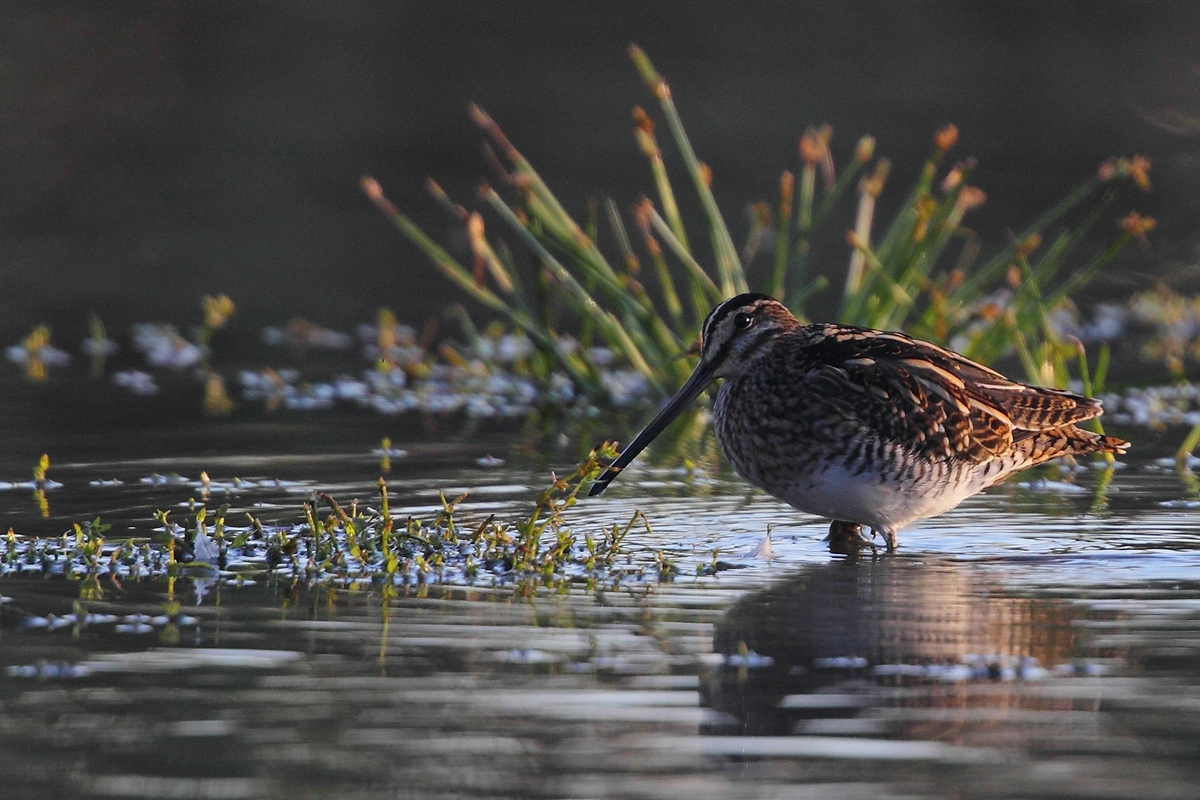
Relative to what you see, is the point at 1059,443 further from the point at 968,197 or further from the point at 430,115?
the point at 430,115

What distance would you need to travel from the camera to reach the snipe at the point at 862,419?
635 centimetres

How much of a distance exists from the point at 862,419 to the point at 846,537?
471 mm

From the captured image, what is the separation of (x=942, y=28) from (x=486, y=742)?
62.7 feet

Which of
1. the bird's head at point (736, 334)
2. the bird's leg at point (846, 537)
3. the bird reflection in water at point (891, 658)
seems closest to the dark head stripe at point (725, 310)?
the bird's head at point (736, 334)

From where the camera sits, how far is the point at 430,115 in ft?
62.7

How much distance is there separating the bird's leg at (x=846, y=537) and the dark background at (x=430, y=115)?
21.1 ft

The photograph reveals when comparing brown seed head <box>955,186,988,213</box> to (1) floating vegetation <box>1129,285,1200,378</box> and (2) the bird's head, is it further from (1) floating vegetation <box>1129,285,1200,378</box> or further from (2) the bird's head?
(1) floating vegetation <box>1129,285,1200,378</box>

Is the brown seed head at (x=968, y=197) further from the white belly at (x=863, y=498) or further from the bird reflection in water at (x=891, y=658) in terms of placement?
the bird reflection in water at (x=891, y=658)

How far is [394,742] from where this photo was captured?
160 inches

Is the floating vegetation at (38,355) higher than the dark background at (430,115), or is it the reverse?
the dark background at (430,115)

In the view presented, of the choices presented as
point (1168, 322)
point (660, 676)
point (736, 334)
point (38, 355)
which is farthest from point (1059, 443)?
point (38, 355)

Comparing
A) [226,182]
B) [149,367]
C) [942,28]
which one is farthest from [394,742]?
[942,28]

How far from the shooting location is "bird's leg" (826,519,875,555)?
654cm

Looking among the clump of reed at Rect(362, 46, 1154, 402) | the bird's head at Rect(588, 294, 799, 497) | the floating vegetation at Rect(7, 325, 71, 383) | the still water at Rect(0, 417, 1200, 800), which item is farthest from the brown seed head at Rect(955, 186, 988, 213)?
the floating vegetation at Rect(7, 325, 71, 383)
